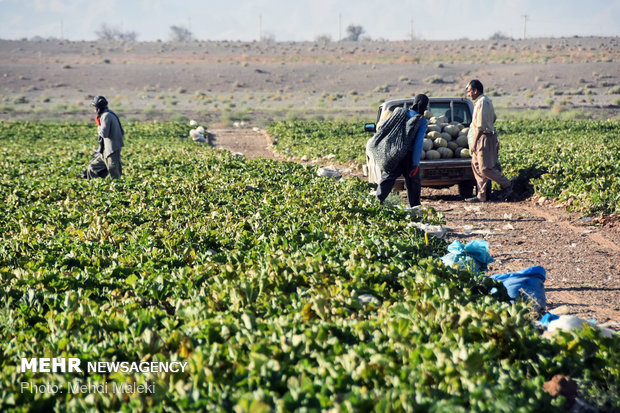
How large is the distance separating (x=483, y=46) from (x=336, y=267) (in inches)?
4085

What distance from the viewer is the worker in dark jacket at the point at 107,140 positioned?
1110cm

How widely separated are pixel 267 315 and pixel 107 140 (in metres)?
8.48

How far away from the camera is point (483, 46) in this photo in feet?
329

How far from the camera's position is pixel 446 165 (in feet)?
36.2

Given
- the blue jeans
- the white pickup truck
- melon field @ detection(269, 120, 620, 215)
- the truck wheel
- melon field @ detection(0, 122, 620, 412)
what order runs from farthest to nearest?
the truck wheel < the white pickup truck < melon field @ detection(269, 120, 620, 215) < the blue jeans < melon field @ detection(0, 122, 620, 412)

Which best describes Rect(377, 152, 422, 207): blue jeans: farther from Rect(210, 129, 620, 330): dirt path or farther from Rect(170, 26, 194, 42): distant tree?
Rect(170, 26, 194, 42): distant tree

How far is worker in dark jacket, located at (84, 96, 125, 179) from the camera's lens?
11.1 metres

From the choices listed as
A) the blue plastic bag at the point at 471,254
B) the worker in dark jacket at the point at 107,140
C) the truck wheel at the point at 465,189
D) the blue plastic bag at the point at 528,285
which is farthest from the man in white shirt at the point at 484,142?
the worker in dark jacket at the point at 107,140

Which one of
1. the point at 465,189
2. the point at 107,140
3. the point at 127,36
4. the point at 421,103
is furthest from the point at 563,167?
the point at 127,36

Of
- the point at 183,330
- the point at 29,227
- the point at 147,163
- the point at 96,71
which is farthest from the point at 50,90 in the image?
the point at 183,330

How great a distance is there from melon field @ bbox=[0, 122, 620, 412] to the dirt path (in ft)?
3.52

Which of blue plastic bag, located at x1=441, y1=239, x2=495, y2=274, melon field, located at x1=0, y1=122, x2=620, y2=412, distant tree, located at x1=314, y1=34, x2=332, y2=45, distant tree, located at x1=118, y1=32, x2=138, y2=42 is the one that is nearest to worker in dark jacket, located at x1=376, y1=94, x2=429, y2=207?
melon field, located at x1=0, y1=122, x2=620, y2=412

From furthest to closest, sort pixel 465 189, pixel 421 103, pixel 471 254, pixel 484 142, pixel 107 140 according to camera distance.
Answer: pixel 465 189 < pixel 107 140 < pixel 484 142 < pixel 421 103 < pixel 471 254

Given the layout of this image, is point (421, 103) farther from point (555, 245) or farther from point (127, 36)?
point (127, 36)
